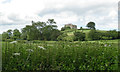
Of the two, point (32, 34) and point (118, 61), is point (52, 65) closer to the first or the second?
point (32, 34)

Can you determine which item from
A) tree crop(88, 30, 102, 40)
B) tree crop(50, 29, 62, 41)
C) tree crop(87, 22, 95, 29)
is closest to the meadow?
tree crop(50, 29, 62, 41)

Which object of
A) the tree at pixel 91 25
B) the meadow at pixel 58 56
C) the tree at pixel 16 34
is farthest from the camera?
the tree at pixel 91 25

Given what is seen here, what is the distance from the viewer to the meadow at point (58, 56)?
8.30ft

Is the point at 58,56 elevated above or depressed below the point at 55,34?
below

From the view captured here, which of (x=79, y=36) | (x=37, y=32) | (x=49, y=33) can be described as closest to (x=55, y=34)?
(x=49, y=33)

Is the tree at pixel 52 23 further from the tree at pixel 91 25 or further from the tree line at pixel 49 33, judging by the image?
the tree at pixel 91 25

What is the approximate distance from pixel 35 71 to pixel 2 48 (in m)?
1.10

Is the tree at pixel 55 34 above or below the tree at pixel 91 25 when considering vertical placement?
below

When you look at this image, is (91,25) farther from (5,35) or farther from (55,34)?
(5,35)

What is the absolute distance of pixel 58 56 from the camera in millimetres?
2629

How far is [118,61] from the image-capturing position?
2648 millimetres

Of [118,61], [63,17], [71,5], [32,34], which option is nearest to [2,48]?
[32,34]

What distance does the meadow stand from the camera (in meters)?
2.53

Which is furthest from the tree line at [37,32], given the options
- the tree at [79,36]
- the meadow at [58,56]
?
Result: the tree at [79,36]
